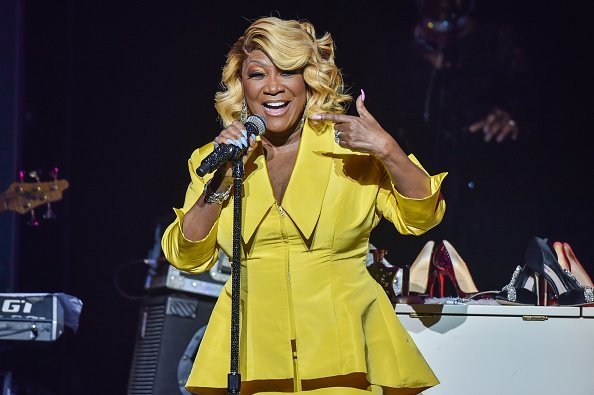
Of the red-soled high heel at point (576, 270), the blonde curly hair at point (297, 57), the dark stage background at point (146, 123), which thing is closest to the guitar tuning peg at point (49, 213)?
the dark stage background at point (146, 123)

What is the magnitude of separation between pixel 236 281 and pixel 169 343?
90.1 inches

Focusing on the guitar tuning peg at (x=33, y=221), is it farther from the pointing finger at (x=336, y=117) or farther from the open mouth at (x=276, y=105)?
the pointing finger at (x=336, y=117)

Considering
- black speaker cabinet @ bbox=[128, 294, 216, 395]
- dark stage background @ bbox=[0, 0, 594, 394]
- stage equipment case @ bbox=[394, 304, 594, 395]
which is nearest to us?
stage equipment case @ bbox=[394, 304, 594, 395]

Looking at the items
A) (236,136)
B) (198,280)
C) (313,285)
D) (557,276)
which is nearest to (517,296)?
(557,276)

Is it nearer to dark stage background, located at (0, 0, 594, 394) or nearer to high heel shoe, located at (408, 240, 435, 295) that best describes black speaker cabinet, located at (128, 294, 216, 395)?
dark stage background, located at (0, 0, 594, 394)

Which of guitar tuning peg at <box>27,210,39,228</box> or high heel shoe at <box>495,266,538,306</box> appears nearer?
high heel shoe at <box>495,266,538,306</box>

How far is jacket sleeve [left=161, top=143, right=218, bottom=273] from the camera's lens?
7.66ft

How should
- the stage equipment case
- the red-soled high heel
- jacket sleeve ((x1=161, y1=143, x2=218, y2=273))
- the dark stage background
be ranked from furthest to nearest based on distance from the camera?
the dark stage background
the red-soled high heel
the stage equipment case
jacket sleeve ((x1=161, y1=143, x2=218, y2=273))

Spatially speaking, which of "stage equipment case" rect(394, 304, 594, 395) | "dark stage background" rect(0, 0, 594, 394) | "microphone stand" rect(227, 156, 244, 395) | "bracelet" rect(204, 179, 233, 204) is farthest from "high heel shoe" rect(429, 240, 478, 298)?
"microphone stand" rect(227, 156, 244, 395)

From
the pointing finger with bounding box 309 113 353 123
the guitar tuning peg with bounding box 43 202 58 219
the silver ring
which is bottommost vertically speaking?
the silver ring

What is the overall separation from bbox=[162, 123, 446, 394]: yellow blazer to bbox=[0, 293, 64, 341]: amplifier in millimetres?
1740

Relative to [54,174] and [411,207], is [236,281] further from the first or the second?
[54,174]

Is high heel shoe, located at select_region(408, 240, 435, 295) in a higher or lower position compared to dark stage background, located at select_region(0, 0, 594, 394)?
lower

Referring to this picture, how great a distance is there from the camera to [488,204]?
4.98 m
